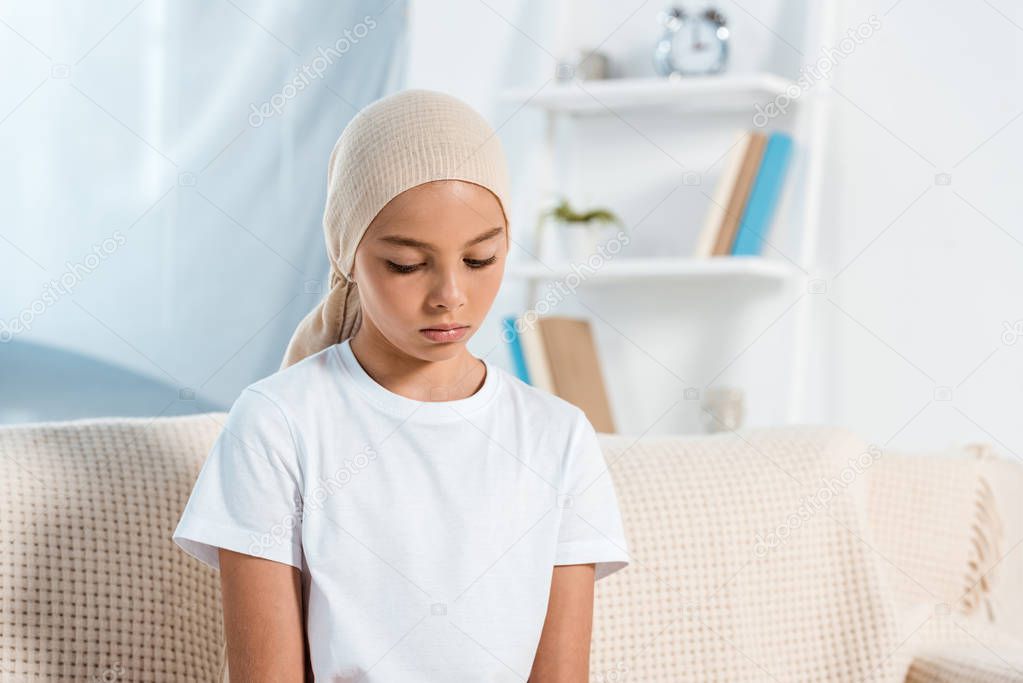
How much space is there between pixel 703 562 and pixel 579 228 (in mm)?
1183

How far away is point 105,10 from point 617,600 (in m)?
1.18

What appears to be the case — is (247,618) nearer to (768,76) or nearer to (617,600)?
(617,600)

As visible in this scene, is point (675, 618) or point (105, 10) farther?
point (105, 10)

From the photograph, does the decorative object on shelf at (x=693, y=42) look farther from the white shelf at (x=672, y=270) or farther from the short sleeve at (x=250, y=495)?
the short sleeve at (x=250, y=495)

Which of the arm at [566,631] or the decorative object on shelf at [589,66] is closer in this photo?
the arm at [566,631]

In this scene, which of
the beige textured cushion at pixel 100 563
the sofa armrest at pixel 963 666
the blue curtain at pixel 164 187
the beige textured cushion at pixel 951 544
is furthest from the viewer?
the blue curtain at pixel 164 187

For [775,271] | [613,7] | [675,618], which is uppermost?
[613,7]

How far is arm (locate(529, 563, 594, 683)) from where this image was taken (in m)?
1.09

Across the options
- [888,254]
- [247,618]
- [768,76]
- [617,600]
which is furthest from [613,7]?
[247,618]

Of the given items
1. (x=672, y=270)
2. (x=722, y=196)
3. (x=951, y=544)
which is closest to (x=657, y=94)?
(x=722, y=196)

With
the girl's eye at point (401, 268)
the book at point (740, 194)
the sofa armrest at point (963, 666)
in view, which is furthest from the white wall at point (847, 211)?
the girl's eye at point (401, 268)

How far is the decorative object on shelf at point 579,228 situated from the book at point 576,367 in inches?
5.7

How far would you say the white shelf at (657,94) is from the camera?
2248 millimetres

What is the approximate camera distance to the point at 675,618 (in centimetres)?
132
